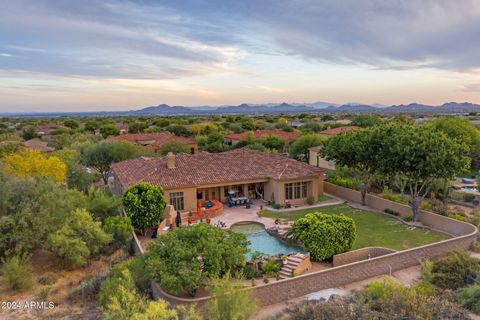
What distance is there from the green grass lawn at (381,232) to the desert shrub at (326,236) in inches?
77.9

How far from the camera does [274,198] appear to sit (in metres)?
33.3

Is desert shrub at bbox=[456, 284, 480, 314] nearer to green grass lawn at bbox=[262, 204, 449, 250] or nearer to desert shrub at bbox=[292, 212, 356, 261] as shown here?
green grass lawn at bbox=[262, 204, 449, 250]

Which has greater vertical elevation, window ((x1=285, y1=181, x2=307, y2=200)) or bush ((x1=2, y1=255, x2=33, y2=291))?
window ((x1=285, y1=181, x2=307, y2=200))

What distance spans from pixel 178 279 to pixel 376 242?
44.8ft

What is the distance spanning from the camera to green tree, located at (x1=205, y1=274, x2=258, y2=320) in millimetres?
14422

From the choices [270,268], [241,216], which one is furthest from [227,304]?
[241,216]

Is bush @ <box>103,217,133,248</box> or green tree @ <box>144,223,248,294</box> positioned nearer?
green tree @ <box>144,223,248,294</box>

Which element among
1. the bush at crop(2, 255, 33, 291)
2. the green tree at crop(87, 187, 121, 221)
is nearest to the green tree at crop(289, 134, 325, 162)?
the green tree at crop(87, 187, 121, 221)

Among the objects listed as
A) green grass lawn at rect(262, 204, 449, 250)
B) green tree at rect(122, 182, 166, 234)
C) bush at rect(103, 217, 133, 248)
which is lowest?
green grass lawn at rect(262, 204, 449, 250)

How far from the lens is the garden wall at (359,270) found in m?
17.7

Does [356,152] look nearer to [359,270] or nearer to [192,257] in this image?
[359,270]

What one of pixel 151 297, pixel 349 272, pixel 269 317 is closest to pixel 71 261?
pixel 151 297

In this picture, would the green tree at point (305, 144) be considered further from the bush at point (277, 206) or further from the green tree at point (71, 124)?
the green tree at point (71, 124)

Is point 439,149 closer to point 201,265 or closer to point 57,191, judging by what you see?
point 201,265
